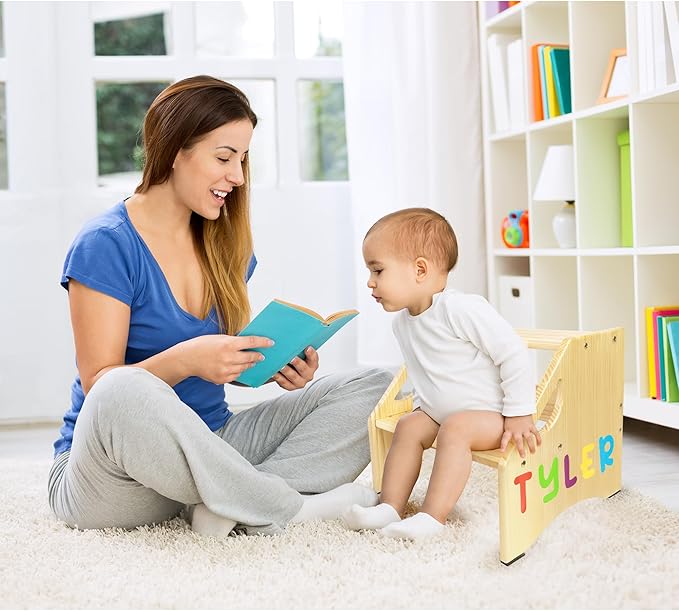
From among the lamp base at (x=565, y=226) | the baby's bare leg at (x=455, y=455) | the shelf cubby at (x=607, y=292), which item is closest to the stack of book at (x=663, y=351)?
the shelf cubby at (x=607, y=292)

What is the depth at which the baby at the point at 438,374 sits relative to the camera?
1407 mm

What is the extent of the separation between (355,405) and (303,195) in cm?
135

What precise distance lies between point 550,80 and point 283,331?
1.46 metres

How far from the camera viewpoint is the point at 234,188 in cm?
164

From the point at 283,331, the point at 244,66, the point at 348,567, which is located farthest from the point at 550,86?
the point at 348,567

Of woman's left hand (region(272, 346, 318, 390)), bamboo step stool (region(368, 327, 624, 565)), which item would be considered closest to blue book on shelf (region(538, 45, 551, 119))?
bamboo step stool (region(368, 327, 624, 565))

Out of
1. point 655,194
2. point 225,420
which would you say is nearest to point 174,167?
point 225,420

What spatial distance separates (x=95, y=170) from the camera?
2.78 meters

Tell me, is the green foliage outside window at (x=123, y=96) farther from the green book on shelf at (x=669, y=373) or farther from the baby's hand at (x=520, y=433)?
the baby's hand at (x=520, y=433)

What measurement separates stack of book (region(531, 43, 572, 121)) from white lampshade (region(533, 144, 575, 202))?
0.14 metres

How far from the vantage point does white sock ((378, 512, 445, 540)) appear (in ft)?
4.46

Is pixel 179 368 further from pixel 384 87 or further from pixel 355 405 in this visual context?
pixel 384 87

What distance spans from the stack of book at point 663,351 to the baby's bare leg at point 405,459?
0.80 metres

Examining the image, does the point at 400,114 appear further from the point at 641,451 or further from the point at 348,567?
the point at 348,567
